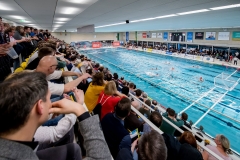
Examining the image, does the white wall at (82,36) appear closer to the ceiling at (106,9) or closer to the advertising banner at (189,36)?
the advertising banner at (189,36)

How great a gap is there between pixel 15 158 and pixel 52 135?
0.73 metres

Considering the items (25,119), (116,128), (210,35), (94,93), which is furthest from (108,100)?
(210,35)

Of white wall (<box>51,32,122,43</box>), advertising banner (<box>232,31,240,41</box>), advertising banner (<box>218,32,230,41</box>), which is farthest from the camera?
white wall (<box>51,32,122,43</box>)

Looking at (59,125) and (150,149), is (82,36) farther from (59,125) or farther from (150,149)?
(150,149)

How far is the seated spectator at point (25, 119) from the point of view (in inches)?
26.4

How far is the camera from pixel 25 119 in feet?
2.36

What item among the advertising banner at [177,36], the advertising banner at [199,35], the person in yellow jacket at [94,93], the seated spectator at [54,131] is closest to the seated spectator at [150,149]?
the seated spectator at [54,131]

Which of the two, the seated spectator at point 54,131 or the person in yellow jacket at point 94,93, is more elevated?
the seated spectator at point 54,131

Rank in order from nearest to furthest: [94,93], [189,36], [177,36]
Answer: [94,93]
[189,36]
[177,36]

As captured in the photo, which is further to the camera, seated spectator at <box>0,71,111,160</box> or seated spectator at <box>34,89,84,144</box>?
seated spectator at <box>34,89,84,144</box>

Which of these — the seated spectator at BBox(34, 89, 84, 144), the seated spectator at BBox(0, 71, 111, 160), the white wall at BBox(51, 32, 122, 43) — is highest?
the white wall at BBox(51, 32, 122, 43)

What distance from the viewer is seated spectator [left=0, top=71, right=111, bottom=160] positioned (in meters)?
0.67

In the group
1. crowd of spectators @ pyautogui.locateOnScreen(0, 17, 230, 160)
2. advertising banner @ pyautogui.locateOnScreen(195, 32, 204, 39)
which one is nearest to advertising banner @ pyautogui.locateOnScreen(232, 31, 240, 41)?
advertising banner @ pyautogui.locateOnScreen(195, 32, 204, 39)

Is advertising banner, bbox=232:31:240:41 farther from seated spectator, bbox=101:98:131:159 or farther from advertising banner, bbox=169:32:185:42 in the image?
seated spectator, bbox=101:98:131:159
